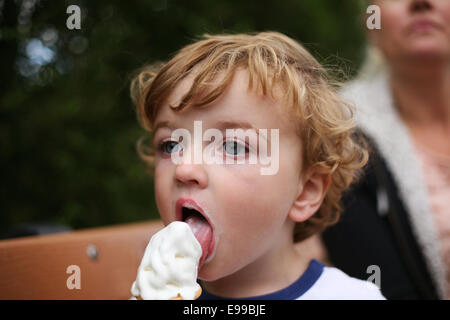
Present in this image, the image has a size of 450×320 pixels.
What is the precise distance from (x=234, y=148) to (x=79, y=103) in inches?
61.9

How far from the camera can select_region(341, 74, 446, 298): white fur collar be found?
6.70 ft

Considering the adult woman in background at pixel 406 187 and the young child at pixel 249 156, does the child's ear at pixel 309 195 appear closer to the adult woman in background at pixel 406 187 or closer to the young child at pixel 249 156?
the young child at pixel 249 156

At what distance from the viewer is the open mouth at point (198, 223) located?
120cm

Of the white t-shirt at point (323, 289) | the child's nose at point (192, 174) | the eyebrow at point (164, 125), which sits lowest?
the white t-shirt at point (323, 289)

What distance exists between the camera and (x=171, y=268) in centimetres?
109

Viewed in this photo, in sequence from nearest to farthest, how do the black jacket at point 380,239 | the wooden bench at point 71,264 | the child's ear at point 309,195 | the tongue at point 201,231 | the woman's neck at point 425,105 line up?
the tongue at point 201,231 < the wooden bench at point 71,264 < the child's ear at point 309,195 < the black jacket at point 380,239 < the woman's neck at point 425,105

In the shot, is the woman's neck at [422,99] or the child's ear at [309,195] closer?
the child's ear at [309,195]

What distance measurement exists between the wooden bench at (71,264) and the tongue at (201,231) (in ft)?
1.64

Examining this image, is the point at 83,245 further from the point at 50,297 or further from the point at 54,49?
the point at 54,49

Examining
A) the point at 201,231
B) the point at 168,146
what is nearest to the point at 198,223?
the point at 201,231

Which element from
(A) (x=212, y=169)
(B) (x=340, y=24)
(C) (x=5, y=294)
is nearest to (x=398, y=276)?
(A) (x=212, y=169)

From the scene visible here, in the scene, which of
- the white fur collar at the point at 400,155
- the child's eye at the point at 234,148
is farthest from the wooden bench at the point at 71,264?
the white fur collar at the point at 400,155

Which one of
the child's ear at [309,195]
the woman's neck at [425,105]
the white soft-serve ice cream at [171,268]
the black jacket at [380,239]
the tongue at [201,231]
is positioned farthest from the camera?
the woman's neck at [425,105]

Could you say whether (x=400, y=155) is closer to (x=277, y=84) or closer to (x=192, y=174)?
(x=277, y=84)
